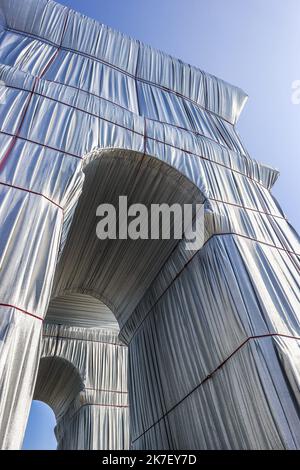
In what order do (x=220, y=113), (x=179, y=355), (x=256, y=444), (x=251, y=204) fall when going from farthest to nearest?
(x=220, y=113) < (x=251, y=204) < (x=179, y=355) < (x=256, y=444)

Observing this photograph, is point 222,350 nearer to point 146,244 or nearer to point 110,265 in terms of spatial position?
point 146,244

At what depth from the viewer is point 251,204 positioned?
30.6 ft

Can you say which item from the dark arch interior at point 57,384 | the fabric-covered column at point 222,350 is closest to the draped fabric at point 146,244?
the fabric-covered column at point 222,350

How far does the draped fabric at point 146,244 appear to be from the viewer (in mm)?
5703

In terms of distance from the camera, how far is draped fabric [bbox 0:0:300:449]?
5.70m

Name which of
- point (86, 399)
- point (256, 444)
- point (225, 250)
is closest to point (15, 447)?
point (256, 444)

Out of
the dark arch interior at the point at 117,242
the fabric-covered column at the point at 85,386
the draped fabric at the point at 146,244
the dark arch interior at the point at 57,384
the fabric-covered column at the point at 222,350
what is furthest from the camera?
the dark arch interior at the point at 57,384

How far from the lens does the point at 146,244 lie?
9883 mm

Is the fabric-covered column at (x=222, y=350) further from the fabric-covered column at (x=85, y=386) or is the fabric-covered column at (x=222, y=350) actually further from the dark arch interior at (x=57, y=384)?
the dark arch interior at (x=57, y=384)

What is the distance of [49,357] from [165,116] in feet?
34.2

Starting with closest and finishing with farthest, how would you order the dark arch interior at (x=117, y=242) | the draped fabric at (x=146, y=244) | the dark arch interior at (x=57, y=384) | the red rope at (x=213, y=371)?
the draped fabric at (x=146, y=244) → the red rope at (x=213, y=371) → the dark arch interior at (x=117, y=242) → the dark arch interior at (x=57, y=384)

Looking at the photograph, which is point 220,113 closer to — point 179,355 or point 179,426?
point 179,355

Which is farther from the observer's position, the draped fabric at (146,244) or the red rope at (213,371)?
the red rope at (213,371)

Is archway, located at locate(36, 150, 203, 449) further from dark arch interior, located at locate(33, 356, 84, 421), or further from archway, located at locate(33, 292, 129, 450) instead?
dark arch interior, located at locate(33, 356, 84, 421)
